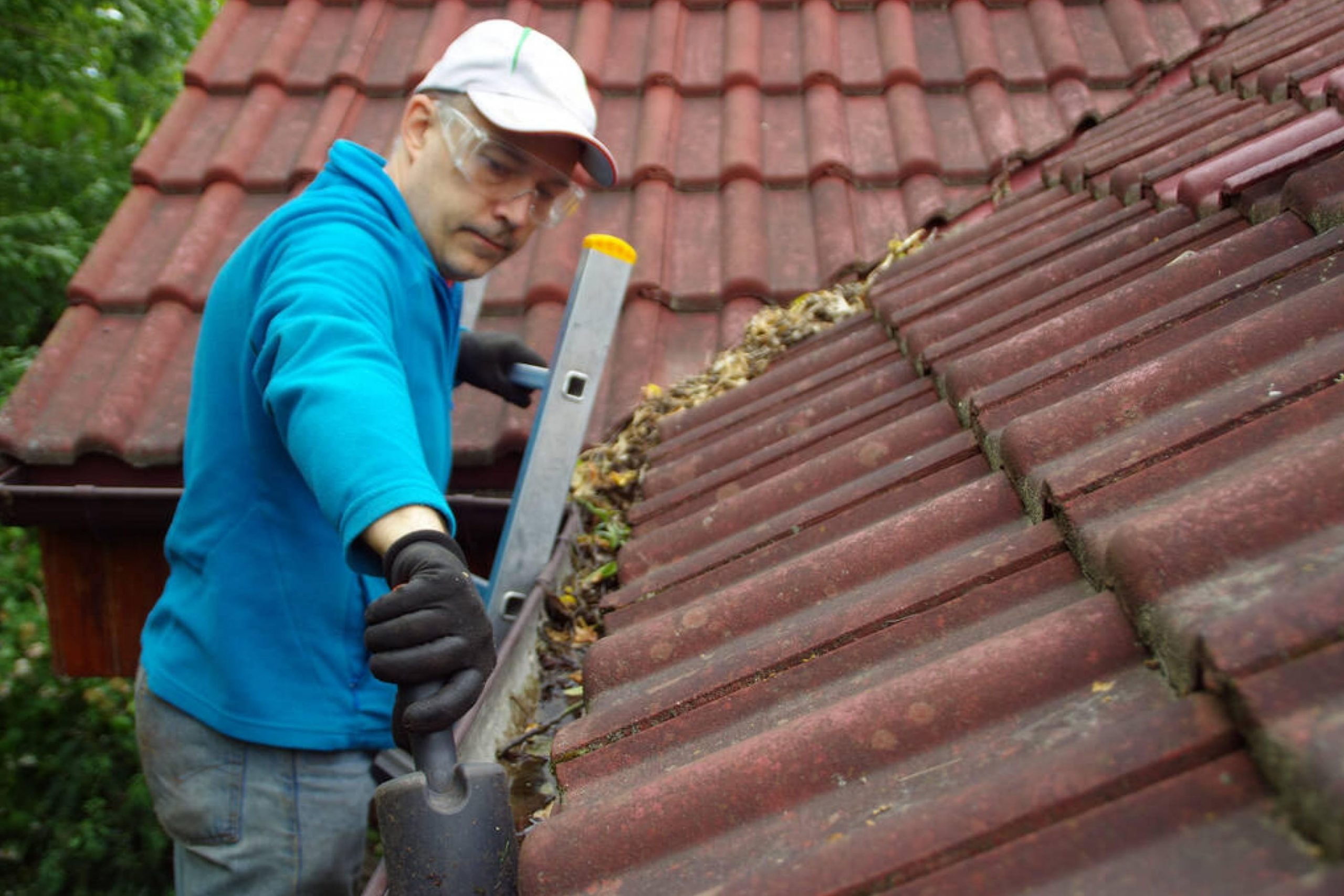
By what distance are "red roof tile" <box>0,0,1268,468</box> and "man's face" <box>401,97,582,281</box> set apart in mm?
810

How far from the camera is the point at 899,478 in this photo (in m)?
1.79

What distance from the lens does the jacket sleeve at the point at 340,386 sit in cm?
142

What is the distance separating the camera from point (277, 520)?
1900 millimetres

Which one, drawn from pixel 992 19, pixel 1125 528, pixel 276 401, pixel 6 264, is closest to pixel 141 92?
pixel 6 264

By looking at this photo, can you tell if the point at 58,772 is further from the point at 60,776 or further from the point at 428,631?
the point at 428,631

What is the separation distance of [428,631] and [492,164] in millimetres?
1058

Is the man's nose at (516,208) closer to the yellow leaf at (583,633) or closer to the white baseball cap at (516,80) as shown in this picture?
the white baseball cap at (516,80)

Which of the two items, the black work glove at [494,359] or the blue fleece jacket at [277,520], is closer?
the blue fleece jacket at [277,520]

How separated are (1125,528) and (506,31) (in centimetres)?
151

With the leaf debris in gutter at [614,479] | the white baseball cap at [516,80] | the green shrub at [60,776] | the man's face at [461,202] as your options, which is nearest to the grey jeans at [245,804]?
the leaf debris in gutter at [614,479]

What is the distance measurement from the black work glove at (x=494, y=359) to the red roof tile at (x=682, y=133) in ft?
0.55

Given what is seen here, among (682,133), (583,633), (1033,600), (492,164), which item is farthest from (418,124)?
(682,133)

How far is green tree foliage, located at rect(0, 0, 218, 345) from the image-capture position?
21.7 feet

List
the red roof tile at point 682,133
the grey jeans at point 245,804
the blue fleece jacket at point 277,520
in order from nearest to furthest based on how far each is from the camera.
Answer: the blue fleece jacket at point 277,520 → the grey jeans at point 245,804 → the red roof tile at point 682,133
